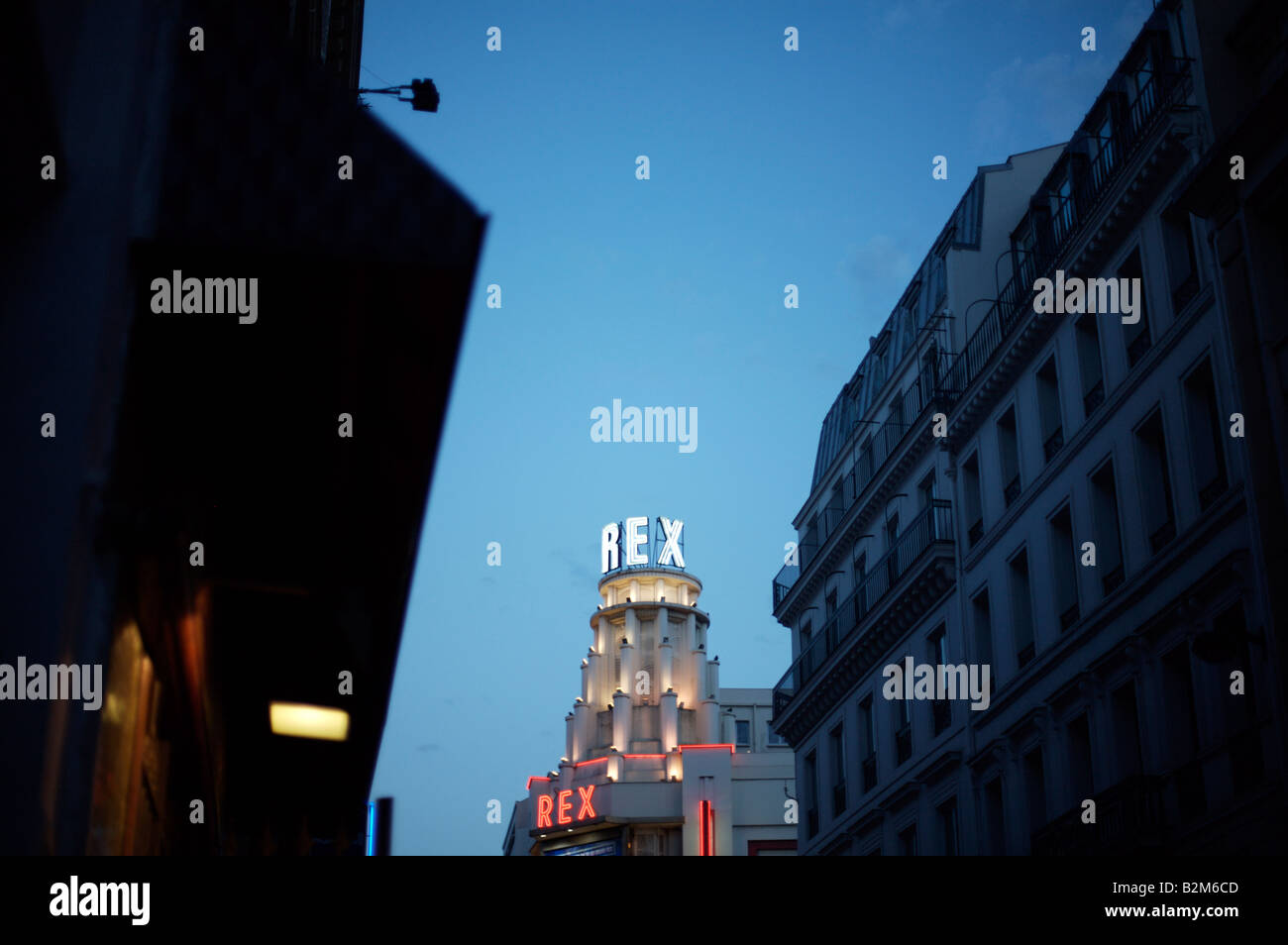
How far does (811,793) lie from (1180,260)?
23.7 metres

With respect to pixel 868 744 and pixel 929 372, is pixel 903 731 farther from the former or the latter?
pixel 929 372

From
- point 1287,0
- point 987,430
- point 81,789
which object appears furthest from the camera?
point 987,430

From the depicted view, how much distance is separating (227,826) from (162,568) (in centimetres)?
882

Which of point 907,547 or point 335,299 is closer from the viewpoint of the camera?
point 335,299

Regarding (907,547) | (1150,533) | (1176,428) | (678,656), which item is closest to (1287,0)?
(1176,428)

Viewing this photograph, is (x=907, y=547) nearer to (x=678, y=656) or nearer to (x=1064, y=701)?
(x=1064, y=701)

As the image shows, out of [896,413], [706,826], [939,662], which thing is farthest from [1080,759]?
[706,826]

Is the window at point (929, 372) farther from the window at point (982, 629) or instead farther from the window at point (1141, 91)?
the window at point (1141, 91)

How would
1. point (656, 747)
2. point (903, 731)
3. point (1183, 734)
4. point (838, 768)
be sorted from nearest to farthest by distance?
1. point (1183, 734)
2. point (903, 731)
3. point (838, 768)
4. point (656, 747)

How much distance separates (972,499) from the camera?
3353cm

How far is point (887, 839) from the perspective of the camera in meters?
35.8

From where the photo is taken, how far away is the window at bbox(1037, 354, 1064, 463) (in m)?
29.2

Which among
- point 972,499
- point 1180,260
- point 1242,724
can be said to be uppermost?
point 1180,260

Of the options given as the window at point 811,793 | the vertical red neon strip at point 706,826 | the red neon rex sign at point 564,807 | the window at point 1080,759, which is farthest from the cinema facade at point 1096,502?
the red neon rex sign at point 564,807
